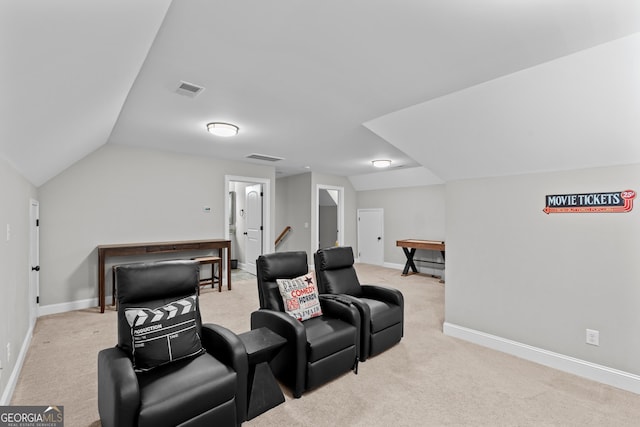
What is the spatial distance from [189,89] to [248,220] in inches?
190

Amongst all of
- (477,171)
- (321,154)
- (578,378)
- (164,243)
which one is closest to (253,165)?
(321,154)

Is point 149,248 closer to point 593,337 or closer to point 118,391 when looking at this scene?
point 118,391

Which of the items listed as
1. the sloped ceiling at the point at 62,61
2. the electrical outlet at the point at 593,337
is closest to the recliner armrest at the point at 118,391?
the sloped ceiling at the point at 62,61

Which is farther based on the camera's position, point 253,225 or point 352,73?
point 253,225

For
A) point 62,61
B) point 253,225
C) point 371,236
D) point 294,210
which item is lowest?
point 371,236

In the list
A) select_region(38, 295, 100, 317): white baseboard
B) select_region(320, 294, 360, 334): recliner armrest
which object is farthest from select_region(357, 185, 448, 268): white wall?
select_region(38, 295, 100, 317): white baseboard

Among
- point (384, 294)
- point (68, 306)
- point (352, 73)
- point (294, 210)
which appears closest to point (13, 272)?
point (68, 306)

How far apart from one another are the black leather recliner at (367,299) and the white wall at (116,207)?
313cm

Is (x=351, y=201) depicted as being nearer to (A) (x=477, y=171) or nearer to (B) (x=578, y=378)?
(A) (x=477, y=171)

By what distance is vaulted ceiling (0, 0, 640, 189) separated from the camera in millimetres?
1538

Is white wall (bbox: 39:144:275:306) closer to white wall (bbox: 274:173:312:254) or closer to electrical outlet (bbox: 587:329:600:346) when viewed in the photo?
white wall (bbox: 274:173:312:254)

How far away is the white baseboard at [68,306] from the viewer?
4114 millimetres

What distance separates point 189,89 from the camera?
105 inches

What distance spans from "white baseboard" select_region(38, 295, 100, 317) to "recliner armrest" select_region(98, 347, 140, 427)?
3378 millimetres
